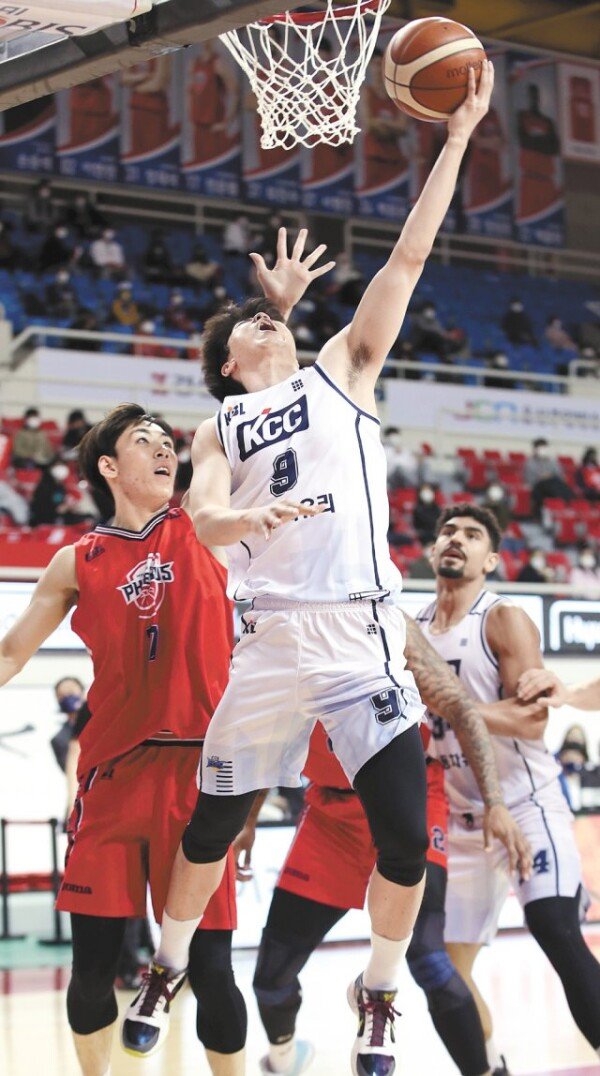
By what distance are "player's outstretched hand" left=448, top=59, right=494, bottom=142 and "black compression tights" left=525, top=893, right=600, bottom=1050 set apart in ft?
8.78

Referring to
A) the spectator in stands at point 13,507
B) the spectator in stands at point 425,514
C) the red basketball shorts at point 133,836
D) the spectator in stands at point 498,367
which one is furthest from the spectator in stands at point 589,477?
the red basketball shorts at point 133,836

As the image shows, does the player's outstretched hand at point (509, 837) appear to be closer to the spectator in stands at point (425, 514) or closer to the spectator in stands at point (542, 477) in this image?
the spectator in stands at point (425, 514)

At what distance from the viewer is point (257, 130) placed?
1948 cm

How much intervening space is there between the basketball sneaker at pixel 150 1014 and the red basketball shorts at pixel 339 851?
896 mm

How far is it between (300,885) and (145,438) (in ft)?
5.58

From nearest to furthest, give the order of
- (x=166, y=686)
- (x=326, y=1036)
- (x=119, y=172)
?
(x=166, y=686) < (x=326, y=1036) < (x=119, y=172)

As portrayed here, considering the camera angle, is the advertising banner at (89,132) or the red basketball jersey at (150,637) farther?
the advertising banner at (89,132)

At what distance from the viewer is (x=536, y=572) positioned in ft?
47.7

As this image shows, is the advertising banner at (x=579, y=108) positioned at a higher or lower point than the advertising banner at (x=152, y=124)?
higher

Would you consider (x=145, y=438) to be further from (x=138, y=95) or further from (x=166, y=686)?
(x=138, y=95)

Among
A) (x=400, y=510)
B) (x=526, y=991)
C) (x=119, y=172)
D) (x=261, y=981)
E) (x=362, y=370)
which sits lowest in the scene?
(x=526, y=991)

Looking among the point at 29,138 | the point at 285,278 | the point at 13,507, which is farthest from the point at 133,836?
the point at 29,138

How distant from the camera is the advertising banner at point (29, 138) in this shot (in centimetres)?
1762

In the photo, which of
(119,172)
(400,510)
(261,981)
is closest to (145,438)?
(261,981)
